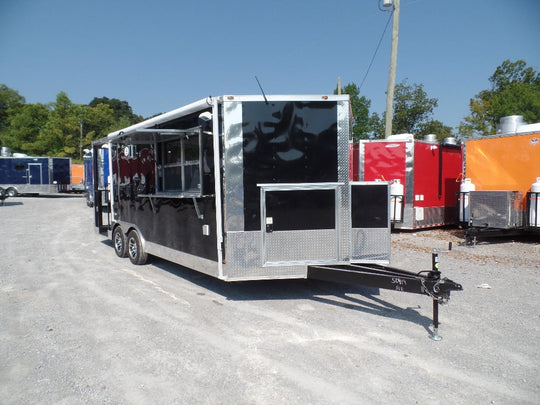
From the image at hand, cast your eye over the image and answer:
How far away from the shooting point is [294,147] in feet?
15.7

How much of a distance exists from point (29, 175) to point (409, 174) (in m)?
25.5

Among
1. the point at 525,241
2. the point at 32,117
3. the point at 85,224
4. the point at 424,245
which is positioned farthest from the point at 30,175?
the point at 525,241

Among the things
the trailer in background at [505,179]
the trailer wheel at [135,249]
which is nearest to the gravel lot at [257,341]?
the trailer wheel at [135,249]

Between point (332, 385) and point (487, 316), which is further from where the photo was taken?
point (487, 316)

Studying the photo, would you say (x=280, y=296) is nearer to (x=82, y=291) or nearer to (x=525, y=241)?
(x=82, y=291)

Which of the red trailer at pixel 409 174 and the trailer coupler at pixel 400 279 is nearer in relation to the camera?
the trailer coupler at pixel 400 279

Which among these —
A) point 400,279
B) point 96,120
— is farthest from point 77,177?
point 400,279

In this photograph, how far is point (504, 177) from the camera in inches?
393

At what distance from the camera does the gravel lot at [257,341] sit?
2945 millimetres

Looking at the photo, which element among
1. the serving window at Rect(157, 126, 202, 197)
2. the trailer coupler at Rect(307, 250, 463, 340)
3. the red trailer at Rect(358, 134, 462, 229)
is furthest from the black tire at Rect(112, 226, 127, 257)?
the red trailer at Rect(358, 134, 462, 229)

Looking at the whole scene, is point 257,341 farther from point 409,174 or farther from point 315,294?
point 409,174

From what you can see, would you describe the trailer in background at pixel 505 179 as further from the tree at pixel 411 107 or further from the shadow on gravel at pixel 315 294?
the tree at pixel 411 107

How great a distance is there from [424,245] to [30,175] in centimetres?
2644

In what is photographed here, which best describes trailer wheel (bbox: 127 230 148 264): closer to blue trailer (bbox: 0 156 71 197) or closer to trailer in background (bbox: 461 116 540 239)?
trailer in background (bbox: 461 116 540 239)
